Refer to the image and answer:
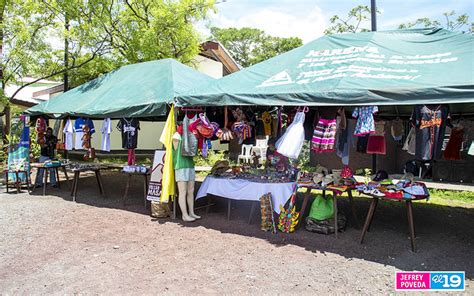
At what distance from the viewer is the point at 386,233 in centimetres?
586

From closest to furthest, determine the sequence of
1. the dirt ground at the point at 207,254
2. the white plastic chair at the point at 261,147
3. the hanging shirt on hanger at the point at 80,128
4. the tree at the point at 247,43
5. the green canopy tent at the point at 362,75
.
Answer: the dirt ground at the point at 207,254, the green canopy tent at the point at 362,75, the white plastic chair at the point at 261,147, the hanging shirt on hanger at the point at 80,128, the tree at the point at 247,43

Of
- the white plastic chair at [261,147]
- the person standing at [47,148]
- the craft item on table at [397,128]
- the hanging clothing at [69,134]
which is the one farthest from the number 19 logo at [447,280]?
the person standing at [47,148]

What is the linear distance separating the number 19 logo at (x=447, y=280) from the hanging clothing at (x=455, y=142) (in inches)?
114

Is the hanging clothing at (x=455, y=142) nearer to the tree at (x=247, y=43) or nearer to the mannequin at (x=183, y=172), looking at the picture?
the mannequin at (x=183, y=172)

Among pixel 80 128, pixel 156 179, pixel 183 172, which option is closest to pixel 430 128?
pixel 183 172

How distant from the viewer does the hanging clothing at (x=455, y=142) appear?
21.2ft

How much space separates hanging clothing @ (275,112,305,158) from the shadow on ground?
1.29 metres

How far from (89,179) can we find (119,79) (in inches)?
170

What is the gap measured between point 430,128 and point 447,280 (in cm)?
237

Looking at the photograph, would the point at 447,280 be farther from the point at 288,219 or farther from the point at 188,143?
the point at 188,143

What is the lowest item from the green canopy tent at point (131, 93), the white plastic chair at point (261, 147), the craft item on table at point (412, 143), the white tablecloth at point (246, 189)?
the white tablecloth at point (246, 189)

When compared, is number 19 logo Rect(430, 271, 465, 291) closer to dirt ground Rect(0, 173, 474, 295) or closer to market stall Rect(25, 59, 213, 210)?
dirt ground Rect(0, 173, 474, 295)

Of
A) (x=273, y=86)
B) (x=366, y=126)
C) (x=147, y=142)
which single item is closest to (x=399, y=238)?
(x=366, y=126)

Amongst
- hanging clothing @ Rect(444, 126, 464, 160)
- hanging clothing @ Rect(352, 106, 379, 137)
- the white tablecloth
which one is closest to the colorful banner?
the white tablecloth
